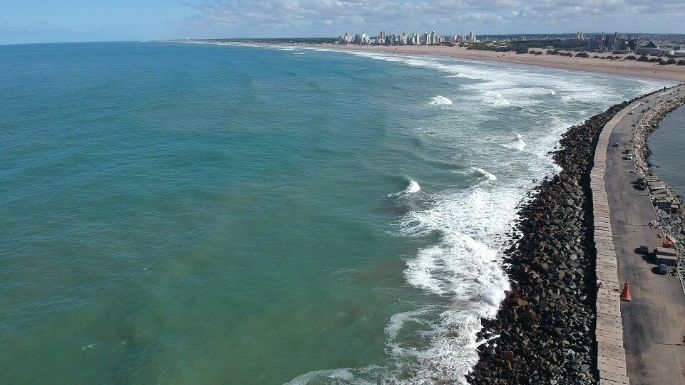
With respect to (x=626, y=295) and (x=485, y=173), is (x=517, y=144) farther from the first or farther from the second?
(x=626, y=295)

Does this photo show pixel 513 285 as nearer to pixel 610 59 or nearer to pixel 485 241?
pixel 485 241

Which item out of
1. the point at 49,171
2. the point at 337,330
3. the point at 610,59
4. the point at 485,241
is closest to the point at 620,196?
the point at 485,241

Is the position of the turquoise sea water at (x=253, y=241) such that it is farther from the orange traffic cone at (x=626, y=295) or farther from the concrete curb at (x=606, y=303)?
the orange traffic cone at (x=626, y=295)

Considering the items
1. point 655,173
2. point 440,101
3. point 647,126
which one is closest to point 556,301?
point 655,173

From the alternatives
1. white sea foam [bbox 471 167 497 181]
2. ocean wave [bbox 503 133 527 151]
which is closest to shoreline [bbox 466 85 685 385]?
white sea foam [bbox 471 167 497 181]

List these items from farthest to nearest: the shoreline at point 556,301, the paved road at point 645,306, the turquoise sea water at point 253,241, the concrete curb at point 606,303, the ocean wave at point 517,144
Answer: the ocean wave at point 517,144, the turquoise sea water at point 253,241, the shoreline at point 556,301, the concrete curb at point 606,303, the paved road at point 645,306

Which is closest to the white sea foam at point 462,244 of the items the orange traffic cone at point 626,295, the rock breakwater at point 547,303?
the rock breakwater at point 547,303
